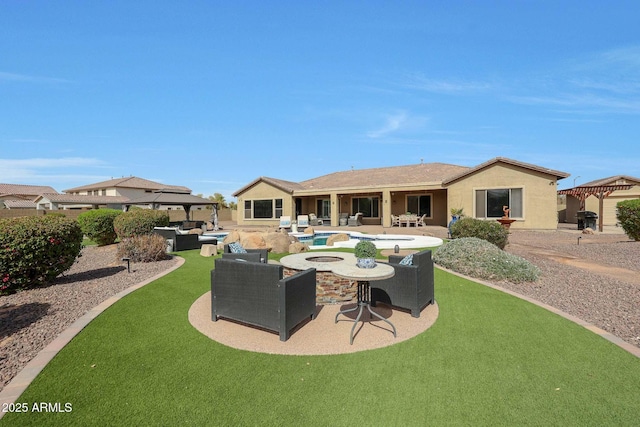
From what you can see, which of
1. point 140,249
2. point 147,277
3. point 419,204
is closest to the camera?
→ point 147,277

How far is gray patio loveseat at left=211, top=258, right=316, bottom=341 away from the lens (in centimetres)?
403

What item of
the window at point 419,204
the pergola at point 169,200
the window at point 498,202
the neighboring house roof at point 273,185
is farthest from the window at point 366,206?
the pergola at point 169,200

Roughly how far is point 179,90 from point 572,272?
1762 centimetres

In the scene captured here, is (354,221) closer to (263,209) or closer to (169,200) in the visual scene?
(263,209)

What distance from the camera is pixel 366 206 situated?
2572 centimetres

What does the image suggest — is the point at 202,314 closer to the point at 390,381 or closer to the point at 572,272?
the point at 390,381

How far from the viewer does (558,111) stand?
53.3 ft

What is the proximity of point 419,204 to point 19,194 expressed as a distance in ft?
202

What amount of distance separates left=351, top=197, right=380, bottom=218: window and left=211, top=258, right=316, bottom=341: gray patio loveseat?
2114 cm

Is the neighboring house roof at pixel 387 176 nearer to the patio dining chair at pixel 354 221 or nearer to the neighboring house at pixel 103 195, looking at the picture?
the patio dining chair at pixel 354 221

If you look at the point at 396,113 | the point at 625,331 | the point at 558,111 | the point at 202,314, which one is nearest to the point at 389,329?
the point at 202,314

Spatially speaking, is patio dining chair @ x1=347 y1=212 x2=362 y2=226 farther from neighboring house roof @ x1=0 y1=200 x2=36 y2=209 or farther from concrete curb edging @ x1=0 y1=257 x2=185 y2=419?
neighboring house roof @ x1=0 y1=200 x2=36 y2=209

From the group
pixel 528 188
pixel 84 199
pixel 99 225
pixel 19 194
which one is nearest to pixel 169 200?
pixel 99 225

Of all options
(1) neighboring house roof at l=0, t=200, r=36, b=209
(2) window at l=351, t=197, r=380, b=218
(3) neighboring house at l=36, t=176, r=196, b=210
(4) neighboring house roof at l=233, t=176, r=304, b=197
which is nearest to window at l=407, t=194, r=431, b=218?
(2) window at l=351, t=197, r=380, b=218
